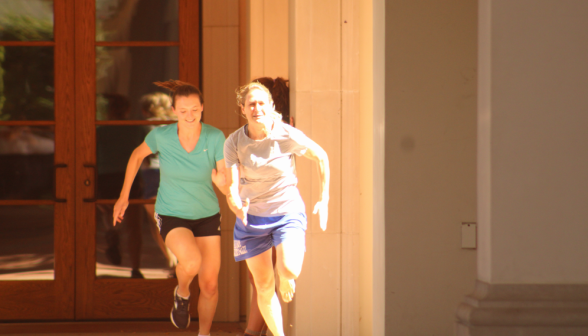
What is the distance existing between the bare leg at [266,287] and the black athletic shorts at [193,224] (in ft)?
2.66

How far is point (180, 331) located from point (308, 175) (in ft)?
6.71

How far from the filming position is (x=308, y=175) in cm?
466

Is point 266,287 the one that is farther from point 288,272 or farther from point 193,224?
point 193,224

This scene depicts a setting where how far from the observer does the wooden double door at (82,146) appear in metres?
5.78

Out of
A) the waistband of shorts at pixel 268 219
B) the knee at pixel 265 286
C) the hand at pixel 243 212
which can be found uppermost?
the hand at pixel 243 212
